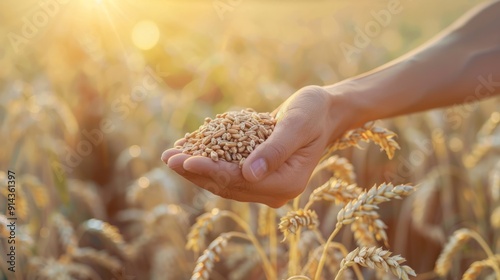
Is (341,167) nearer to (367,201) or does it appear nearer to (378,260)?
(367,201)

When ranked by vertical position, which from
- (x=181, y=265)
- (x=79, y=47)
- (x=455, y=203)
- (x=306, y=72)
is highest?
(x=79, y=47)

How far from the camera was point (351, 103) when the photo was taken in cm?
207

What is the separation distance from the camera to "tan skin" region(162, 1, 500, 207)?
164cm

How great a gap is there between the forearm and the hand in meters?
0.34

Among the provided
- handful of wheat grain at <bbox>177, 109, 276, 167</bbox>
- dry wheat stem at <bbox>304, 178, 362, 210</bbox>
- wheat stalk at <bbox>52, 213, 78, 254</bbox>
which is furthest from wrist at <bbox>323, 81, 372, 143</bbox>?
wheat stalk at <bbox>52, 213, 78, 254</bbox>

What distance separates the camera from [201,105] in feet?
12.7

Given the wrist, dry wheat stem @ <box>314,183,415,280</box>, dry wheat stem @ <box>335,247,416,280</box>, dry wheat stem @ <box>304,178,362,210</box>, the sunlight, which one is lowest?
dry wheat stem @ <box>335,247,416,280</box>

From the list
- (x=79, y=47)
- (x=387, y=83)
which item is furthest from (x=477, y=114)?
(x=79, y=47)

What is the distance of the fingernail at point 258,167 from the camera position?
62.1 inches

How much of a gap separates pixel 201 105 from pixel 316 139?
83.0 inches

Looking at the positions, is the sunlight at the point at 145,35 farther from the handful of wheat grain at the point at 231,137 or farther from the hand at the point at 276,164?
the hand at the point at 276,164

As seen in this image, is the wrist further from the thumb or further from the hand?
the thumb

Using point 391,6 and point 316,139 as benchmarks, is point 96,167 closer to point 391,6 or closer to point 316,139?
point 391,6

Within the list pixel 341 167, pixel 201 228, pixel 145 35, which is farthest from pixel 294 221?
pixel 145 35
